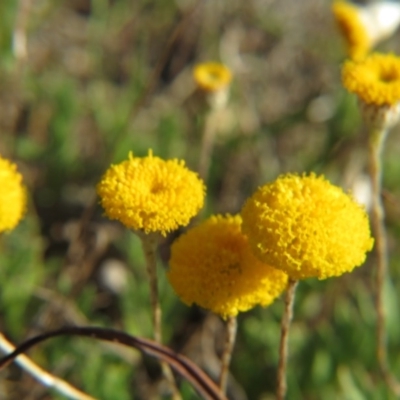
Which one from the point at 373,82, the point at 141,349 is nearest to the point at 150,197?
the point at 141,349

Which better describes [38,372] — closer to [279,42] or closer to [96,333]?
[96,333]

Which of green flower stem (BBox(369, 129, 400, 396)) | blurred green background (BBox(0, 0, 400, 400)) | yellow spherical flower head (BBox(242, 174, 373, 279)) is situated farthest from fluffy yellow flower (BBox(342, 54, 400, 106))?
blurred green background (BBox(0, 0, 400, 400))

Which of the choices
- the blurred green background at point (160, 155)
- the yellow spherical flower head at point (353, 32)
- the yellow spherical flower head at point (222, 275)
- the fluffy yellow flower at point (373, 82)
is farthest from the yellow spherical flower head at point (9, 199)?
the yellow spherical flower head at point (353, 32)

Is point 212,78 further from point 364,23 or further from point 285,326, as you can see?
point 285,326

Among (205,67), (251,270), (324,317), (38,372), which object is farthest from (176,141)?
(251,270)

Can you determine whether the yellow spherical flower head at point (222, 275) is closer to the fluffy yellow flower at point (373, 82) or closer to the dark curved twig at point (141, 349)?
the dark curved twig at point (141, 349)
